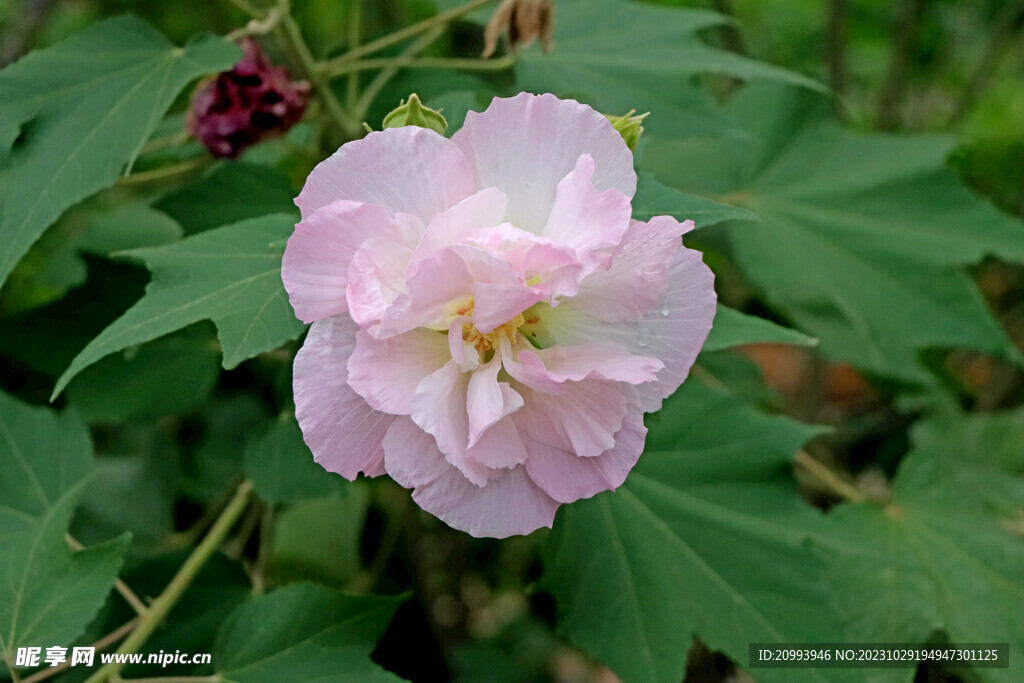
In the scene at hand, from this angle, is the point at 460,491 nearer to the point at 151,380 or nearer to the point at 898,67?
the point at 151,380

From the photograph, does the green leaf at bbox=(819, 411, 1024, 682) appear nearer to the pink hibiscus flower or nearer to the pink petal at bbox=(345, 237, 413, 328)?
the pink hibiscus flower

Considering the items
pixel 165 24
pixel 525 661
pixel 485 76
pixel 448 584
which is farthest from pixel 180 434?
pixel 165 24

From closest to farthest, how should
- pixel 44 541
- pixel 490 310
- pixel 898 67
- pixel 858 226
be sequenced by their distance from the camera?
pixel 490 310 → pixel 44 541 → pixel 858 226 → pixel 898 67

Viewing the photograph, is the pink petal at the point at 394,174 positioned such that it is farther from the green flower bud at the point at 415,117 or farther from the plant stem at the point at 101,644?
the plant stem at the point at 101,644

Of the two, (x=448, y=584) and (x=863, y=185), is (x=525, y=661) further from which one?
(x=863, y=185)

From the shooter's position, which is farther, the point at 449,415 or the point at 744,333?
the point at 744,333

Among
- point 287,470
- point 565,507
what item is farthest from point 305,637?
point 565,507
